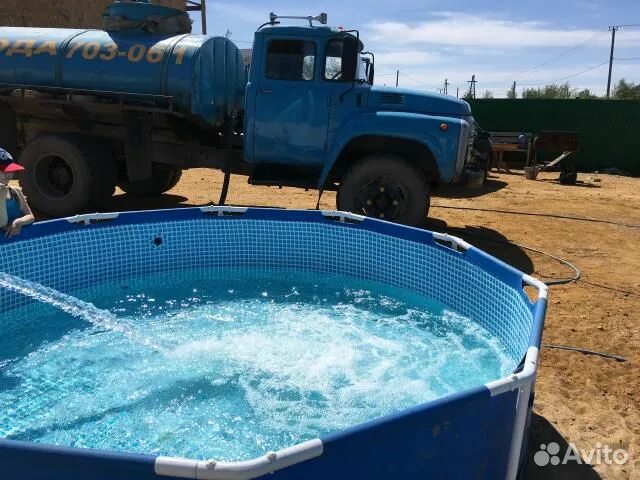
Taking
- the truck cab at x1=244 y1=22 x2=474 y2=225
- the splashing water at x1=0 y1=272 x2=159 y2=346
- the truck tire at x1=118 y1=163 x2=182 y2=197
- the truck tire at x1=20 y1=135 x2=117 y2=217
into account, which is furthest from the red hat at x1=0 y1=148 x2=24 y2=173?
the truck tire at x1=118 y1=163 x2=182 y2=197

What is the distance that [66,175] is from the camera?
7469 mm

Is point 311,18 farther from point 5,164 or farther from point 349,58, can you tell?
point 5,164

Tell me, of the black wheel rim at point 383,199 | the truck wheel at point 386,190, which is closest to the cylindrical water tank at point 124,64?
the truck wheel at point 386,190

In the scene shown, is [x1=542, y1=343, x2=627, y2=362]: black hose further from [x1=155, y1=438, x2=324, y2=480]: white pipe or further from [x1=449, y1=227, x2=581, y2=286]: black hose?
[x1=155, y1=438, x2=324, y2=480]: white pipe

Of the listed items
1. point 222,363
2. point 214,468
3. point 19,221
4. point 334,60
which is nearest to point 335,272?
point 222,363

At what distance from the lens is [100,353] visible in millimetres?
4023

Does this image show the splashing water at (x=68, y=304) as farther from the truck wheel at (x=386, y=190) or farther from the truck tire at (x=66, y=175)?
the truck wheel at (x=386, y=190)

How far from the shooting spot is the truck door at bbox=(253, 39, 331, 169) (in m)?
6.69

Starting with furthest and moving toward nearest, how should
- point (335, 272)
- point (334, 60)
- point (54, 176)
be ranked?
point (54, 176), point (334, 60), point (335, 272)

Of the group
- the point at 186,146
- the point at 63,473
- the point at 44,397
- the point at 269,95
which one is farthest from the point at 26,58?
the point at 63,473

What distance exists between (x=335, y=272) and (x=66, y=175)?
4174mm

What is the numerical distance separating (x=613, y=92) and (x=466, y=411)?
158ft

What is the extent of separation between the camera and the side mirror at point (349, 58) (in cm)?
651

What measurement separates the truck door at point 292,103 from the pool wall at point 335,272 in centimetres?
124
